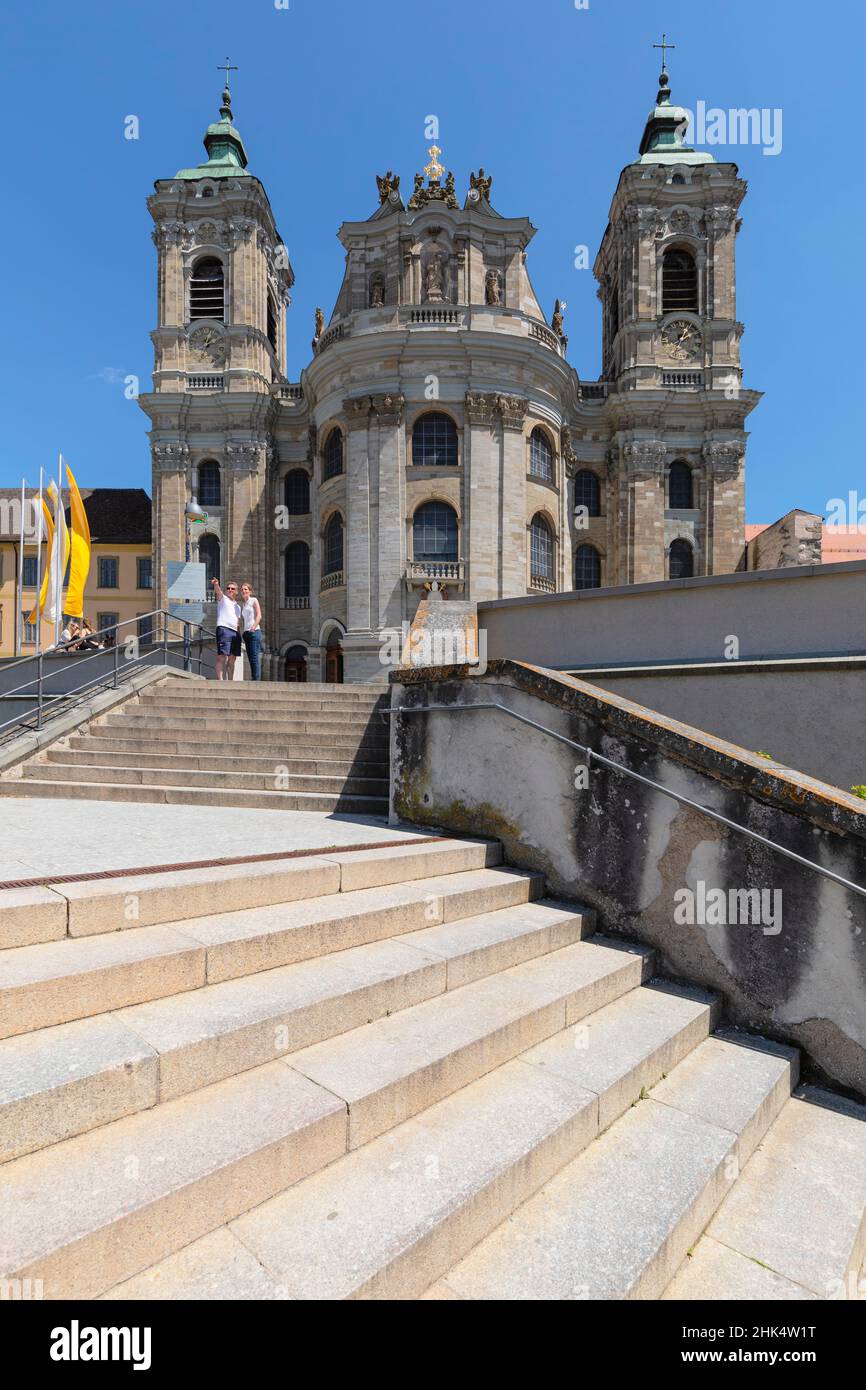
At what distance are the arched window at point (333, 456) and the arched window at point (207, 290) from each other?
1072 cm

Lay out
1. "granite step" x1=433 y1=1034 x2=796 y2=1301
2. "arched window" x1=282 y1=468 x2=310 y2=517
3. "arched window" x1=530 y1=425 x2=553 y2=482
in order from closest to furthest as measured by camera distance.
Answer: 1. "granite step" x1=433 y1=1034 x2=796 y2=1301
2. "arched window" x1=530 y1=425 x2=553 y2=482
3. "arched window" x1=282 y1=468 x2=310 y2=517

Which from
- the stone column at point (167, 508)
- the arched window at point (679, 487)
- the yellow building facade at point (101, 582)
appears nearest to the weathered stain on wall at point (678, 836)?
the stone column at point (167, 508)

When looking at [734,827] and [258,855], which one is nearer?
[734,827]

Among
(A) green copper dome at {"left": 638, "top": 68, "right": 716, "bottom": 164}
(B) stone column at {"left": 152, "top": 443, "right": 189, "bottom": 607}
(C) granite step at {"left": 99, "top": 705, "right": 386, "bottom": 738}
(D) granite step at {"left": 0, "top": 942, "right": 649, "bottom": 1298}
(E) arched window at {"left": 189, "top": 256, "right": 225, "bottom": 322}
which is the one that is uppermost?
(A) green copper dome at {"left": 638, "top": 68, "right": 716, "bottom": 164}

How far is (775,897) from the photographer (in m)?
4.13

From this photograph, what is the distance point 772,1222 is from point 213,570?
1366 inches

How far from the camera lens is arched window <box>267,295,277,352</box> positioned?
132ft

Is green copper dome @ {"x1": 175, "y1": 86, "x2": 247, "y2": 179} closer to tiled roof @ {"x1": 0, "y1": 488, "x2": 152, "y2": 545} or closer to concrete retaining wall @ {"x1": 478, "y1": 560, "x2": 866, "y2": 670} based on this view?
tiled roof @ {"x1": 0, "y1": 488, "x2": 152, "y2": 545}

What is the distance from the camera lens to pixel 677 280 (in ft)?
120

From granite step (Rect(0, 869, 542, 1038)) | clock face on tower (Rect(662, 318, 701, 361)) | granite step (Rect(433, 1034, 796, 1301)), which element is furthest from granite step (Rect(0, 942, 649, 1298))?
clock face on tower (Rect(662, 318, 701, 361))

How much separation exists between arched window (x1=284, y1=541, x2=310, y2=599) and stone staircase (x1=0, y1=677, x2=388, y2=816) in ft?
80.9
